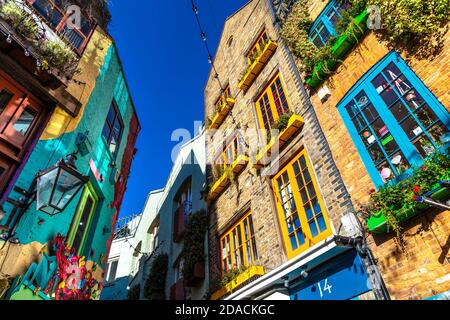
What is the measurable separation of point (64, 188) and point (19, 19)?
4.25 metres

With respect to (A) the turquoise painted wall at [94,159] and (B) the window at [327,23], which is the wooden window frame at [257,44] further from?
(A) the turquoise painted wall at [94,159]

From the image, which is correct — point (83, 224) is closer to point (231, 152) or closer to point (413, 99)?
point (231, 152)

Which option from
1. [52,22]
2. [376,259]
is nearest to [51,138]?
[52,22]

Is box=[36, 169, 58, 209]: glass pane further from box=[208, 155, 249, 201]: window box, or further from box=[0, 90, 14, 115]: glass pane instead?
box=[208, 155, 249, 201]: window box

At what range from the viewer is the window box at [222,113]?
38.6 ft

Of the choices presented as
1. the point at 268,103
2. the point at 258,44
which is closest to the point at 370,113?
the point at 268,103

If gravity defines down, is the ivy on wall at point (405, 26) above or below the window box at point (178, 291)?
above

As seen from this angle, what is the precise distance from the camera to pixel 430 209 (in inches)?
160

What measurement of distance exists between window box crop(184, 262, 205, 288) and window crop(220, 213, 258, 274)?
1103 millimetres

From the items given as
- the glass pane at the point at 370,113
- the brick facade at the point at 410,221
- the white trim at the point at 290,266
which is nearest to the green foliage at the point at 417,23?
the brick facade at the point at 410,221

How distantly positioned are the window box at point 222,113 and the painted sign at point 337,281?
25.6ft

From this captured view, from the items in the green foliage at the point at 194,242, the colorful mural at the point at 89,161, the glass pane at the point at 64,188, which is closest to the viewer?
the glass pane at the point at 64,188

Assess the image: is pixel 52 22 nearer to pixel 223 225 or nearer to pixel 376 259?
pixel 223 225

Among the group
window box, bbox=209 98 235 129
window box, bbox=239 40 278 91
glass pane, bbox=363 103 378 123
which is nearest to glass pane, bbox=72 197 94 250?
window box, bbox=209 98 235 129
